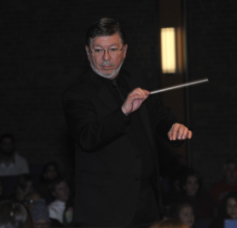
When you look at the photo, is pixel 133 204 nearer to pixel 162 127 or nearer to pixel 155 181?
pixel 155 181

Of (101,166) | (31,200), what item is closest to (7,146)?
(31,200)

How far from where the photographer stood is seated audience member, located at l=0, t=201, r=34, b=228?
2.36 meters

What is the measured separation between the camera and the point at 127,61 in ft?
21.6

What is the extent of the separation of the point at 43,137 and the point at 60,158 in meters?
0.40

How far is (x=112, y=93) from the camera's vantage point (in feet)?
6.75

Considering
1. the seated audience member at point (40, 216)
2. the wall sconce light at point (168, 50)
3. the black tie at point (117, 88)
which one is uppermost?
the wall sconce light at point (168, 50)

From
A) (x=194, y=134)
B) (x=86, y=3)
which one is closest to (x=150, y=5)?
(x=86, y=3)

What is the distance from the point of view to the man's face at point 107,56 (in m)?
1.98

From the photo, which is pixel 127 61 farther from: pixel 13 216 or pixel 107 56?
pixel 107 56

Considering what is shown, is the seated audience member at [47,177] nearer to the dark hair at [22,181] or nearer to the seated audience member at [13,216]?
the dark hair at [22,181]

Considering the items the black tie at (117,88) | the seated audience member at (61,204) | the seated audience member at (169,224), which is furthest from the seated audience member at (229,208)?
the black tie at (117,88)

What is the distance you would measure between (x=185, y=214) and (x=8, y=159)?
2.83 meters

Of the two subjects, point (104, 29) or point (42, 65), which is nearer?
point (104, 29)

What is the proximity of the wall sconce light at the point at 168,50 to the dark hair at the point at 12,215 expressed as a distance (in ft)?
11.0
